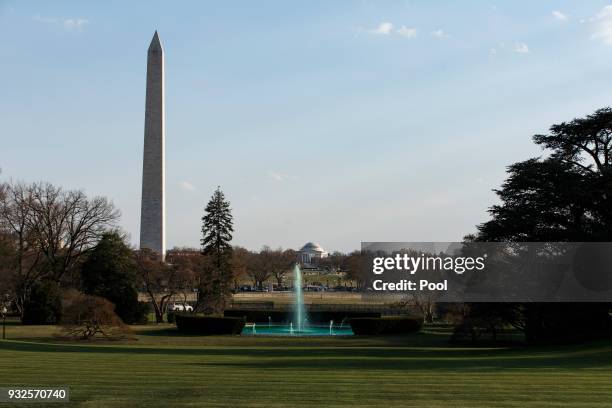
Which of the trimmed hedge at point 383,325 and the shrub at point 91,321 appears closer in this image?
the shrub at point 91,321

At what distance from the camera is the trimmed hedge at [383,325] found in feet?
153

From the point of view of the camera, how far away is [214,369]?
1981cm

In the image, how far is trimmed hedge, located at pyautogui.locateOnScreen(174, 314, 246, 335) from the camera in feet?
151

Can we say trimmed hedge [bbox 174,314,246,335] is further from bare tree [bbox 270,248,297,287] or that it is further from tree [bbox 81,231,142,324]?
bare tree [bbox 270,248,297,287]

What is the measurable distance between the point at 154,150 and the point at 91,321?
89.6 ft

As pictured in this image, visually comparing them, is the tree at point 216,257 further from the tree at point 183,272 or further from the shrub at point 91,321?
Answer: the shrub at point 91,321

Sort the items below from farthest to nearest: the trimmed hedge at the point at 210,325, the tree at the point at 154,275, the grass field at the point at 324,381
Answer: the tree at the point at 154,275
the trimmed hedge at the point at 210,325
the grass field at the point at 324,381

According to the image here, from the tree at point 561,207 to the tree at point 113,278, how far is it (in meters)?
25.8

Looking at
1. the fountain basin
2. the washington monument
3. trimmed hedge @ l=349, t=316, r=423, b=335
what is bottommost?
the fountain basin

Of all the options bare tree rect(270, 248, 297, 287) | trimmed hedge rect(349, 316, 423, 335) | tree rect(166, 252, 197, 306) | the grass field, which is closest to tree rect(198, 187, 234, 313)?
tree rect(166, 252, 197, 306)

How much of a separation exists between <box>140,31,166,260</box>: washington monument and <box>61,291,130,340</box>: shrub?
1017 inches

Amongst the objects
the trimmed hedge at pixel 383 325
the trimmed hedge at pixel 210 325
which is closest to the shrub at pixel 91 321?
the trimmed hedge at pixel 210 325

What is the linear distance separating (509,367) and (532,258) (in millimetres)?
15900

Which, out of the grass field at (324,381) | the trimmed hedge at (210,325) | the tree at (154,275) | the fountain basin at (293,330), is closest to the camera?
the grass field at (324,381)
